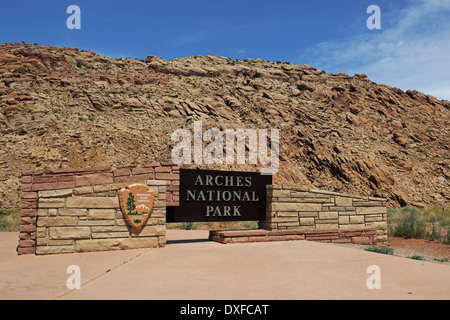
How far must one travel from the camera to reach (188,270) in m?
7.31

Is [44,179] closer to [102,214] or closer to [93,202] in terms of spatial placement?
[93,202]

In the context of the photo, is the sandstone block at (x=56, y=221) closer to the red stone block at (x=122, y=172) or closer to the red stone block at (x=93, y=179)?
the red stone block at (x=93, y=179)

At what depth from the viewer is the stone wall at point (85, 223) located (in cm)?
982

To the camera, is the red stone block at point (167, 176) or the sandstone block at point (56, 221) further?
the red stone block at point (167, 176)

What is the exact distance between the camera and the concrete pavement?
538 centimetres

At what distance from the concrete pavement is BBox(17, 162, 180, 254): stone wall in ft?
2.40

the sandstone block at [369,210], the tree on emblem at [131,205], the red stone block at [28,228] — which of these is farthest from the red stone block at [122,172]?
the sandstone block at [369,210]

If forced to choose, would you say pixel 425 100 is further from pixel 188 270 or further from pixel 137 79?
pixel 188 270

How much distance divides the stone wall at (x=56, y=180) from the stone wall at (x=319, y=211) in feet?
14.6

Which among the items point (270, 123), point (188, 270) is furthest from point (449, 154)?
point (188, 270)

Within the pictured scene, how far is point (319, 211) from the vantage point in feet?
44.4

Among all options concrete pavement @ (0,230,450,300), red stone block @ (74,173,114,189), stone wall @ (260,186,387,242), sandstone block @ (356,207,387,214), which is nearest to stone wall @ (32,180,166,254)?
red stone block @ (74,173,114,189)

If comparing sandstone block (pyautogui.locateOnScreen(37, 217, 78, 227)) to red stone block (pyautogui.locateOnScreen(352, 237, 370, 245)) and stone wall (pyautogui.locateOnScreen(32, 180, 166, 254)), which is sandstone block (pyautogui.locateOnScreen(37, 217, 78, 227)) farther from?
red stone block (pyautogui.locateOnScreen(352, 237, 370, 245))

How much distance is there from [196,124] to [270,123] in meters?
9.35
